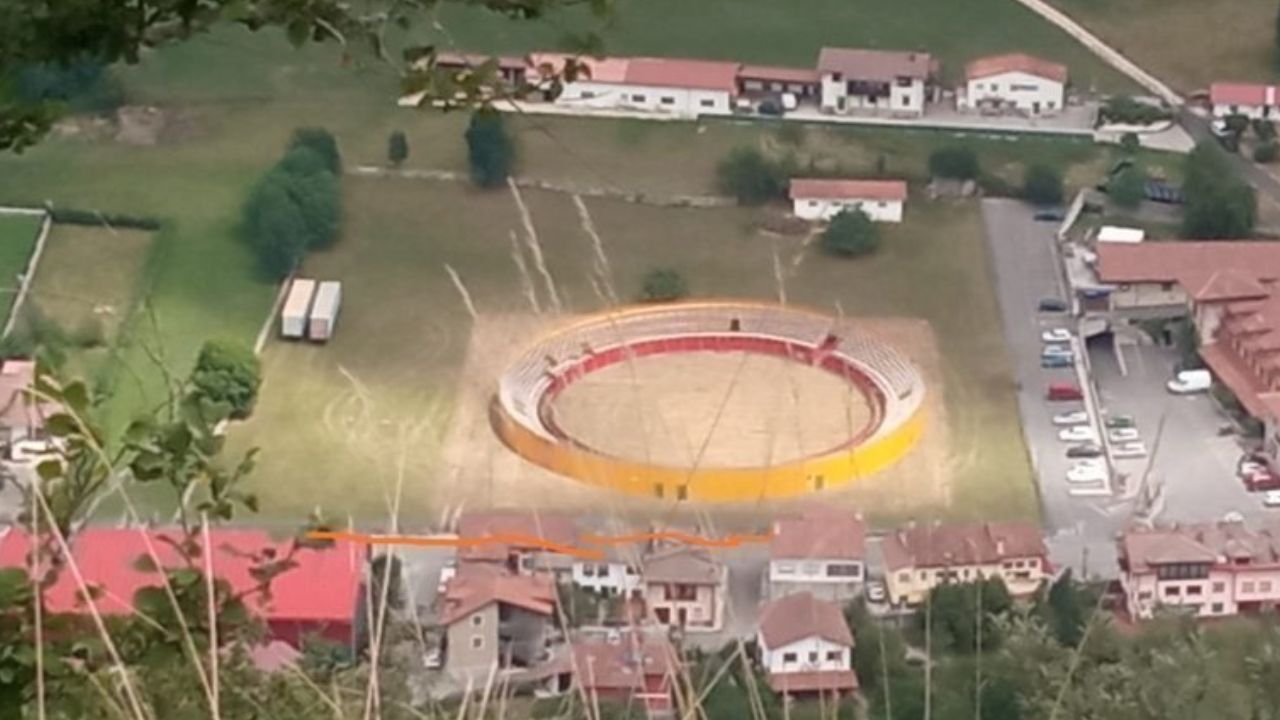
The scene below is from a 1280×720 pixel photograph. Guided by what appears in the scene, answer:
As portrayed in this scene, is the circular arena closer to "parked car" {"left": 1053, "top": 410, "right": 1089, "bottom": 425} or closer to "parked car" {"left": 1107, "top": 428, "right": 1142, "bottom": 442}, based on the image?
"parked car" {"left": 1053, "top": 410, "right": 1089, "bottom": 425}

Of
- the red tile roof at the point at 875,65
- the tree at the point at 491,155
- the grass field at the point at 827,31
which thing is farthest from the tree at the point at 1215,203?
the tree at the point at 491,155

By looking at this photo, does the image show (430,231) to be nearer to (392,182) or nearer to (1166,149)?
(392,182)

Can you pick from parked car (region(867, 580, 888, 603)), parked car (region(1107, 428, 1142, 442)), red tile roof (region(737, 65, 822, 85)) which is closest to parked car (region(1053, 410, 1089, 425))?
parked car (region(1107, 428, 1142, 442))

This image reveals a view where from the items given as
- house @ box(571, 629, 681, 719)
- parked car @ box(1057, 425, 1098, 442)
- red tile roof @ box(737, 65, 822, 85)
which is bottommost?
red tile roof @ box(737, 65, 822, 85)

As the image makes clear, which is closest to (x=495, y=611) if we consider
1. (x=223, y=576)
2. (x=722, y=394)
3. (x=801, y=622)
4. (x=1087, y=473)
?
(x=801, y=622)

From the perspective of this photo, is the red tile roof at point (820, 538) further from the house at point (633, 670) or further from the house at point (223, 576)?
the house at point (633, 670)

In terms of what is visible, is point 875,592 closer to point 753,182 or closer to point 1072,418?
point 1072,418
